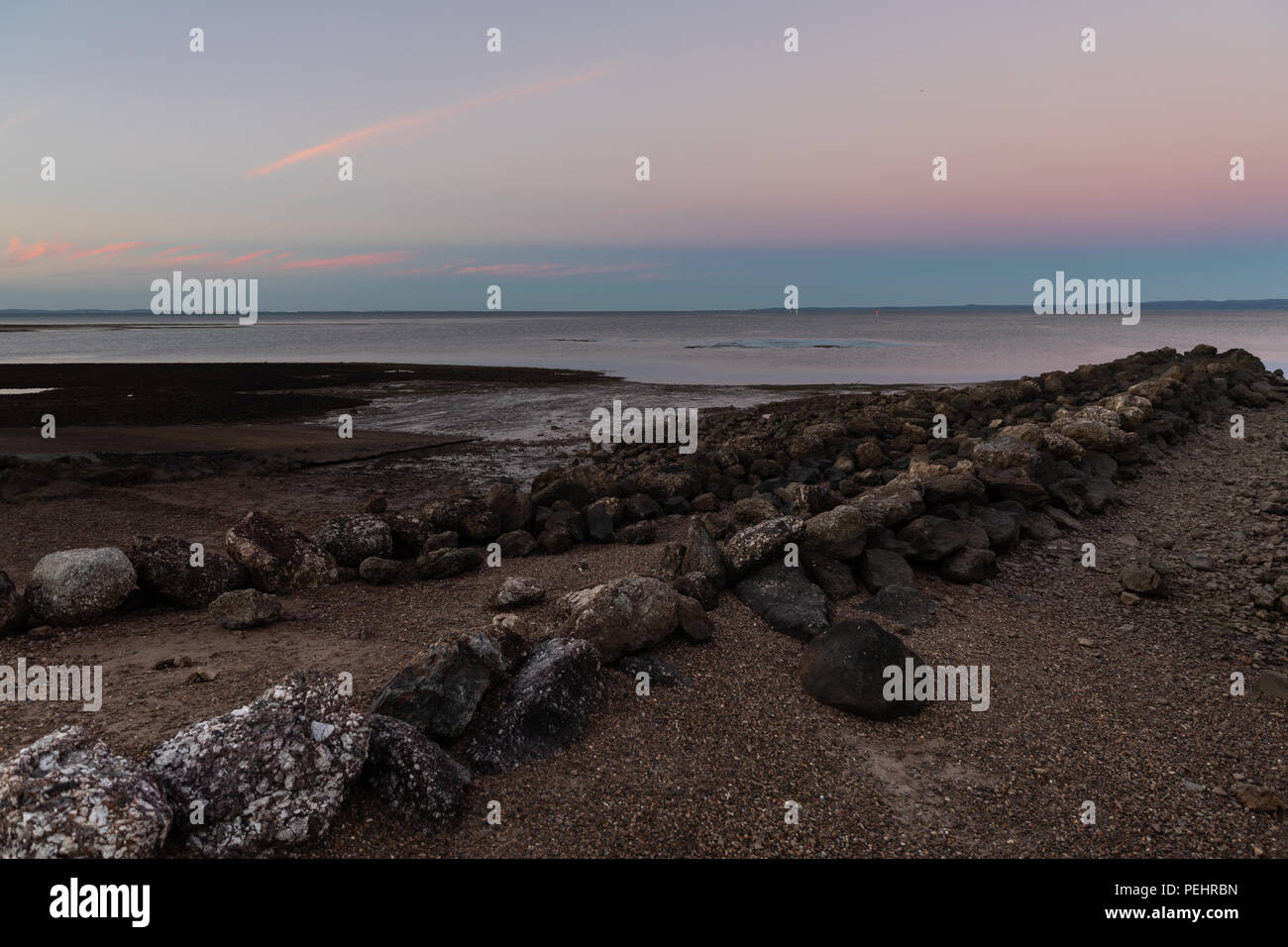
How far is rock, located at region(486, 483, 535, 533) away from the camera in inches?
406

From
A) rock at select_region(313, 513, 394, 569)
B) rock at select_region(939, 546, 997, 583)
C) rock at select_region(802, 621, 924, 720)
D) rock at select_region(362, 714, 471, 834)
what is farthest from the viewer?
rock at select_region(313, 513, 394, 569)

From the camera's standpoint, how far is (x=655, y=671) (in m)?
5.76

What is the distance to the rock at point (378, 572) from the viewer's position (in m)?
8.35

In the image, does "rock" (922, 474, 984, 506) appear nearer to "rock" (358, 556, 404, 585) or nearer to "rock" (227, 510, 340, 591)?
"rock" (358, 556, 404, 585)

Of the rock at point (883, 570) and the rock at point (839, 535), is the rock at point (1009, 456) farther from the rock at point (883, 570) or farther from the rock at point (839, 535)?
the rock at point (839, 535)

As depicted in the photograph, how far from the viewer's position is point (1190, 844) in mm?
4324

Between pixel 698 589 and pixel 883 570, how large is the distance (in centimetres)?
213

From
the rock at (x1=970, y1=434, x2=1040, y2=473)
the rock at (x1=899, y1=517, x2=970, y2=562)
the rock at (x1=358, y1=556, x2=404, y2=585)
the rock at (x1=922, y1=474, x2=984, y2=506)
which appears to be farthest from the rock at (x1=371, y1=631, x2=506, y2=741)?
the rock at (x1=970, y1=434, x2=1040, y2=473)

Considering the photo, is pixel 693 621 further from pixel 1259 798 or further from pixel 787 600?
pixel 1259 798

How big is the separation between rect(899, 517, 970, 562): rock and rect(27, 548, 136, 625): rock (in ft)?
26.3

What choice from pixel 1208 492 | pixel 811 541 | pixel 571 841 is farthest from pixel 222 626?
pixel 1208 492

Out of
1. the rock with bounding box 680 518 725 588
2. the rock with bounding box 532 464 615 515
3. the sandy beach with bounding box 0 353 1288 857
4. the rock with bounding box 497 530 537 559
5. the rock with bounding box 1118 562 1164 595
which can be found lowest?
the sandy beach with bounding box 0 353 1288 857

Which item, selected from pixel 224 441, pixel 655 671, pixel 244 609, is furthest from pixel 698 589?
pixel 224 441

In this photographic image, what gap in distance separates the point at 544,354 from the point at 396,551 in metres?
56.0
